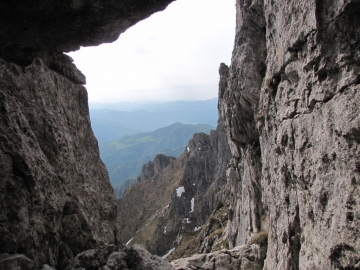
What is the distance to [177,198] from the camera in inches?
5413

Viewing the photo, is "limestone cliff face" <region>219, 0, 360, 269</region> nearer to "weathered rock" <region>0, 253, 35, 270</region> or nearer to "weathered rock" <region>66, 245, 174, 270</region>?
"weathered rock" <region>66, 245, 174, 270</region>

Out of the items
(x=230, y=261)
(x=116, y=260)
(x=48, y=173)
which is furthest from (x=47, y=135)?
(x=230, y=261)

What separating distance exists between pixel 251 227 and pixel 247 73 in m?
21.7

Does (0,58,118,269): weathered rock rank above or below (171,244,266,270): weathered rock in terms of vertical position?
above

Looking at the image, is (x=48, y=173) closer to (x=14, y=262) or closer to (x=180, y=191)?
(x=14, y=262)

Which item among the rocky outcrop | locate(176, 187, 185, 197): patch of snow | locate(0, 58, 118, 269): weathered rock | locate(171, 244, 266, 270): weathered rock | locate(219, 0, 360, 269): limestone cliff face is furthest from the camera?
locate(176, 187, 185, 197): patch of snow

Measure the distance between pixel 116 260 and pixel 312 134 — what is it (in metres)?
15.0

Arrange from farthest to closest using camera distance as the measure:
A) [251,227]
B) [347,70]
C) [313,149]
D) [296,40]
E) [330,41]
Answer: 1. [251,227]
2. [296,40]
3. [313,149]
4. [330,41]
5. [347,70]

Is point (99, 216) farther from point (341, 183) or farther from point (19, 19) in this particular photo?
point (341, 183)

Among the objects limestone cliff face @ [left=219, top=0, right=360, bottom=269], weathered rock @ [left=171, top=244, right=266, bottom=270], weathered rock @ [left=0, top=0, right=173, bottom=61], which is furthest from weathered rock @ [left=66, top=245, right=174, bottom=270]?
weathered rock @ [left=171, top=244, right=266, bottom=270]

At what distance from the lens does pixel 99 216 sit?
2203 centimetres

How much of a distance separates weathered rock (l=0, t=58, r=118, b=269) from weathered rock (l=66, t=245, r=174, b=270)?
1591 millimetres

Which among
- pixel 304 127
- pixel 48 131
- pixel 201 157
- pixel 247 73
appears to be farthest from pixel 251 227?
pixel 201 157

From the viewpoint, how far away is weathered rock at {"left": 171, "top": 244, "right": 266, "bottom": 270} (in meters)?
31.0
